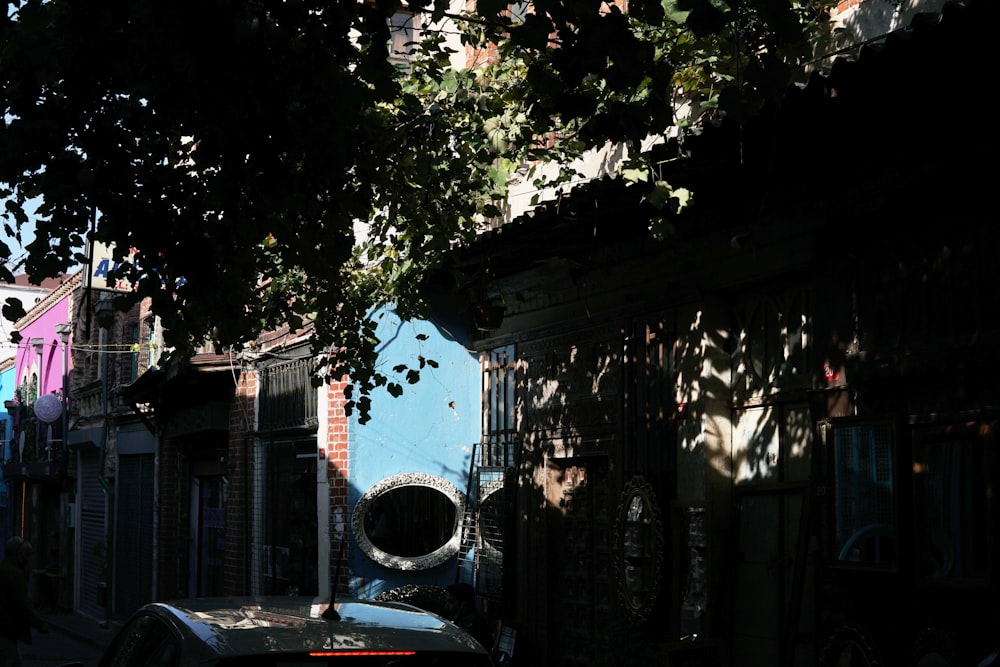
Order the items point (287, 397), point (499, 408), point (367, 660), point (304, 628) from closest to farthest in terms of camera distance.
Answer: point (367, 660)
point (304, 628)
point (499, 408)
point (287, 397)

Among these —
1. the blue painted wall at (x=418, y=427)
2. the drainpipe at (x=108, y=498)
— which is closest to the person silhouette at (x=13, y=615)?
the blue painted wall at (x=418, y=427)

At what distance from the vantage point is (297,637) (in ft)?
15.3

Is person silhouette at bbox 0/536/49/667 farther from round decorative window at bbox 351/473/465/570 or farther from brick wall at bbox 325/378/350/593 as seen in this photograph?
round decorative window at bbox 351/473/465/570

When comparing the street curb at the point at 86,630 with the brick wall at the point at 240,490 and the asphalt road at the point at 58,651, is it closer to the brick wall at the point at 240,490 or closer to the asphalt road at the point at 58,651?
the asphalt road at the point at 58,651

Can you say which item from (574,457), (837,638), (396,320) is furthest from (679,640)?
(396,320)

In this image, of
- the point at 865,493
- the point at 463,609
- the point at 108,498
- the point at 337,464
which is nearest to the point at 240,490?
the point at 337,464

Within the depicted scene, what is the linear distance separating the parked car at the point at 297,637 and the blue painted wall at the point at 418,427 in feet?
27.7

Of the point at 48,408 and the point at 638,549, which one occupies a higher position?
the point at 48,408

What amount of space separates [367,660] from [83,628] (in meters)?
21.6

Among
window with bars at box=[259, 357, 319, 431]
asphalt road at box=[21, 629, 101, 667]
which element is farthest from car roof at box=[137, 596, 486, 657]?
asphalt road at box=[21, 629, 101, 667]

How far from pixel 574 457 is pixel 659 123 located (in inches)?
232

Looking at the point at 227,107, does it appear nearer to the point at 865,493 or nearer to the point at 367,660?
the point at 367,660

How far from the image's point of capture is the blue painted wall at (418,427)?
1397 centimetres

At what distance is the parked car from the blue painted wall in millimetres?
8437
